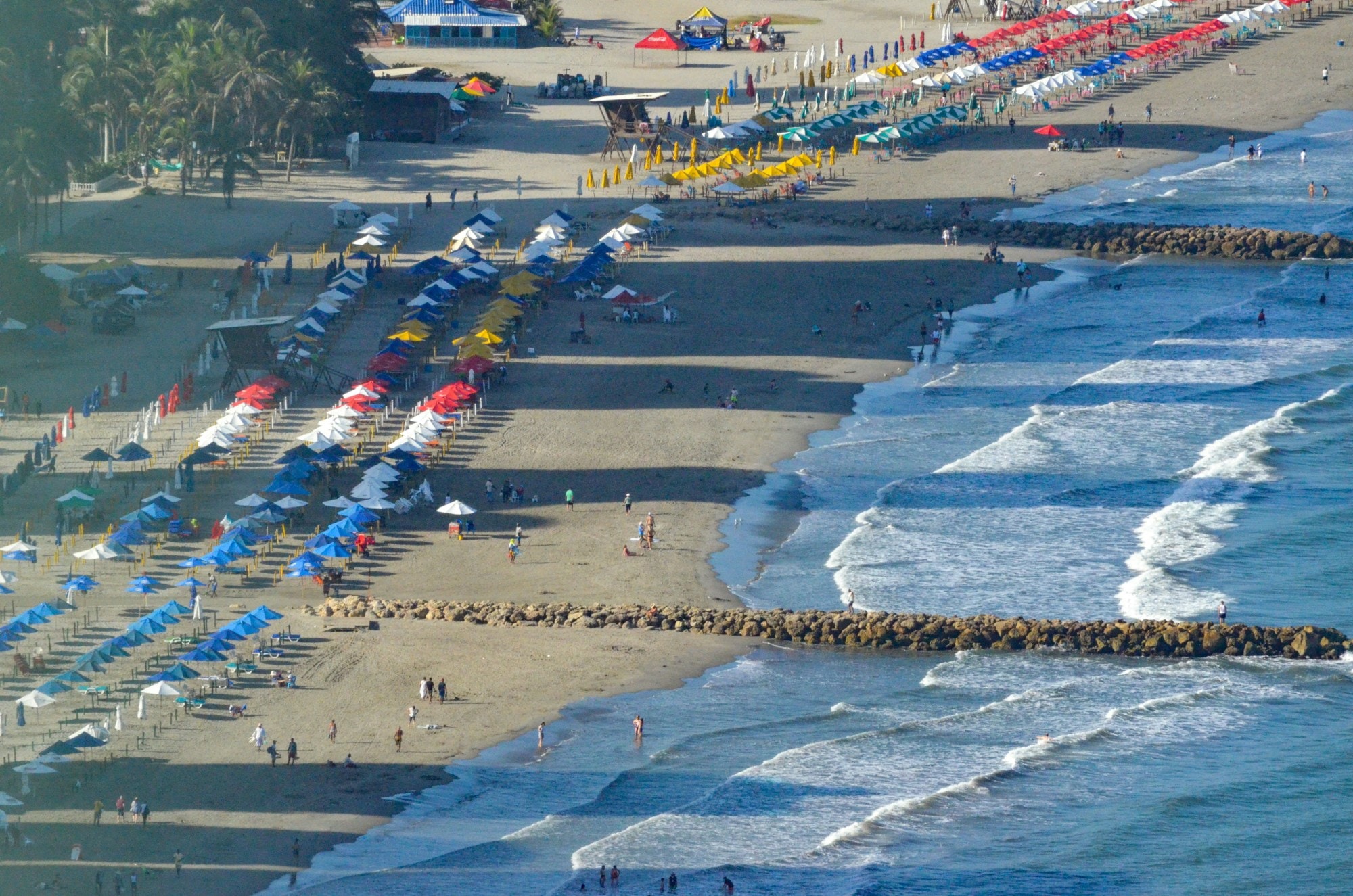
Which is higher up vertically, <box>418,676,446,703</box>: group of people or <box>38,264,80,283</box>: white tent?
<box>38,264,80,283</box>: white tent

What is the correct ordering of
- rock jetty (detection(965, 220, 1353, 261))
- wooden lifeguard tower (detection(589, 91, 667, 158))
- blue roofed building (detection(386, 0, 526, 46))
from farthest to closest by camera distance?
blue roofed building (detection(386, 0, 526, 46)) < wooden lifeguard tower (detection(589, 91, 667, 158)) < rock jetty (detection(965, 220, 1353, 261))

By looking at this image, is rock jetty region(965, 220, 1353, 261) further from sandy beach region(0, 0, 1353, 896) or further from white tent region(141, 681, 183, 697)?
white tent region(141, 681, 183, 697)

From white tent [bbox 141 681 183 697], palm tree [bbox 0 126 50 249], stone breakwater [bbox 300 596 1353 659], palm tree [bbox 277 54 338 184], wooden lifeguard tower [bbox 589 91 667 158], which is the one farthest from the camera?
wooden lifeguard tower [bbox 589 91 667 158]

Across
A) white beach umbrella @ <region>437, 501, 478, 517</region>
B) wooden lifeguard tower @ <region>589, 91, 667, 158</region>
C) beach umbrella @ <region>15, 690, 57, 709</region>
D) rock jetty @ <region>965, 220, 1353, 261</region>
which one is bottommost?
beach umbrella @ <region>15, 690, 57, 709</region>

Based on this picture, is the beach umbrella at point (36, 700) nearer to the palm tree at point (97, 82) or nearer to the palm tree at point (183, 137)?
the palm tree at point (183, 137)

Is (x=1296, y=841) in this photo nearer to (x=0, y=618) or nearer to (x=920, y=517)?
(x=920, y=517)

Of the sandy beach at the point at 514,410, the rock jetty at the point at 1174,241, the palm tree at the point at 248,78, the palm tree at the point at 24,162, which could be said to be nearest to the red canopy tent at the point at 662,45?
the sandy beach at the point at 514,410

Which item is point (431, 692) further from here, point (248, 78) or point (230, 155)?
point (248, 78)

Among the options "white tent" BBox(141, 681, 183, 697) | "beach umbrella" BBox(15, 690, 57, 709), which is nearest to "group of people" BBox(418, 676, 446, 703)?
"white tent" BBox(141, 681, 183, 697)
